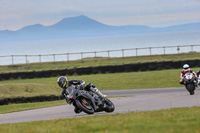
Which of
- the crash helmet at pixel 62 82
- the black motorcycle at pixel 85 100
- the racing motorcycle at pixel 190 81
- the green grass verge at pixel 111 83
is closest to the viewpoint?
the black motorcycle at pixel 85 100

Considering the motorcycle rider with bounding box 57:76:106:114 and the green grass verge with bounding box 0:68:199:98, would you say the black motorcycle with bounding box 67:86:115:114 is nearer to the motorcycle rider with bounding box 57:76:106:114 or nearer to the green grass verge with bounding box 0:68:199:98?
the motorcycle rider with bounding box 57:76:106:114

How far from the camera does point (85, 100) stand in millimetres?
13453

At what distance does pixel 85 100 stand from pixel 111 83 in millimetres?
18720

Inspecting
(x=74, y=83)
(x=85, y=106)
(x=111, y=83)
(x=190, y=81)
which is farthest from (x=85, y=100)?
(x=111, y=83)

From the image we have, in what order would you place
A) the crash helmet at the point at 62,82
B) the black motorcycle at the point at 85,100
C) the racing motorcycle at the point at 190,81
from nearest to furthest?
1. the black motorcycle at the point at 85,100
2. the crash helmet at the point at 62,82
3. the racing motorcycle at the point at 190,81

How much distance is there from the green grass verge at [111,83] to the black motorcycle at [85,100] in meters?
8.40

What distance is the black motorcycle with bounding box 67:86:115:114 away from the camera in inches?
525

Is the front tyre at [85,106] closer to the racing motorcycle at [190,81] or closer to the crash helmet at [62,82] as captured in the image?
the crash helmet at [62,82]

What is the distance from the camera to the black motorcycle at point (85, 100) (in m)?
13.3

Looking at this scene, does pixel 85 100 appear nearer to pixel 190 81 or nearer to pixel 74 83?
pixel 74 83

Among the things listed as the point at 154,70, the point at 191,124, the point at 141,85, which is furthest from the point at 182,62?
the point at 191,124

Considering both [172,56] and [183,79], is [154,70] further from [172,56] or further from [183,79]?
[183,79]

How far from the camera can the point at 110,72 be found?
38.3m

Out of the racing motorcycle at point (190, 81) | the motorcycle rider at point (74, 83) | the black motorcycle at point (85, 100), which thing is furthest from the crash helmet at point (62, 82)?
the racing motorcycle at point (190, 81)
